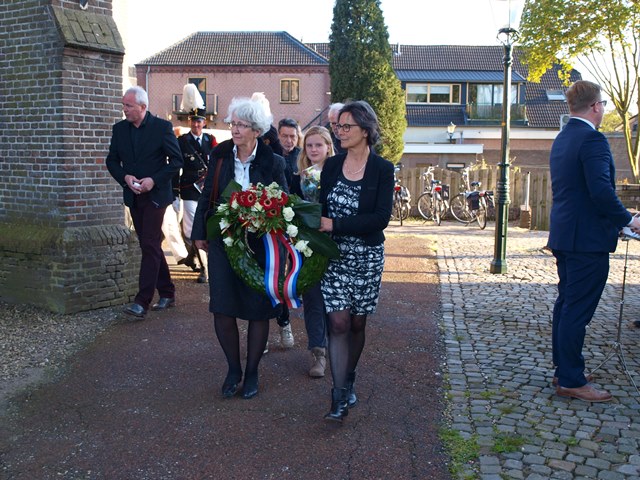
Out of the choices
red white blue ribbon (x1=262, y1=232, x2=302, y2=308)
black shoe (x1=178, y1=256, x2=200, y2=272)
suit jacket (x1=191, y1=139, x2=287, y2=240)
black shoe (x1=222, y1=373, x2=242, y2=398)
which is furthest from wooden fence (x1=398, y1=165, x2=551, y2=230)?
red white blue ribbon (x1=262, y1=232, x2=302, y2=308)

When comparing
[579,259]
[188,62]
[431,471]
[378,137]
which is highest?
[188,62]

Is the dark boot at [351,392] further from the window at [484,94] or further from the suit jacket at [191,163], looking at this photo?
the window at [484,94]

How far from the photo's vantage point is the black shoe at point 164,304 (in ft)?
25.1

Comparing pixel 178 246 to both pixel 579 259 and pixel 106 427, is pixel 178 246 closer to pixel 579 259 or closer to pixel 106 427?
pixel 106 427

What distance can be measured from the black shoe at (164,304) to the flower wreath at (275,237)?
3.08 m

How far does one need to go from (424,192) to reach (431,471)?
1800 cm

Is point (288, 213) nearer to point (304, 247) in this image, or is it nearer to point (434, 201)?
point (304, 247)

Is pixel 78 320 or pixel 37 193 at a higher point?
pixel 37 193

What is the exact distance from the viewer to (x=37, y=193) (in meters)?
7.50

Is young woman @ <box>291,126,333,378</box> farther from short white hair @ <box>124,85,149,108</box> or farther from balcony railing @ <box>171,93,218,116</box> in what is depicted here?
balcony railing @ <box>171,93,218,116</box>

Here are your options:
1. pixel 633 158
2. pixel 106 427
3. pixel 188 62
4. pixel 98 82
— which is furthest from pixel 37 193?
pixel 188 62

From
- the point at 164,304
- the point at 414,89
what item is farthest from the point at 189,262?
the point at 414,89

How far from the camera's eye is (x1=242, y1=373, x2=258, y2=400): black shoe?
16.6 feet

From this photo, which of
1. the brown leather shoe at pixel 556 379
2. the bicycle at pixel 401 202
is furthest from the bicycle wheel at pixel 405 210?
the brown leather shoe at pixel 556 379
